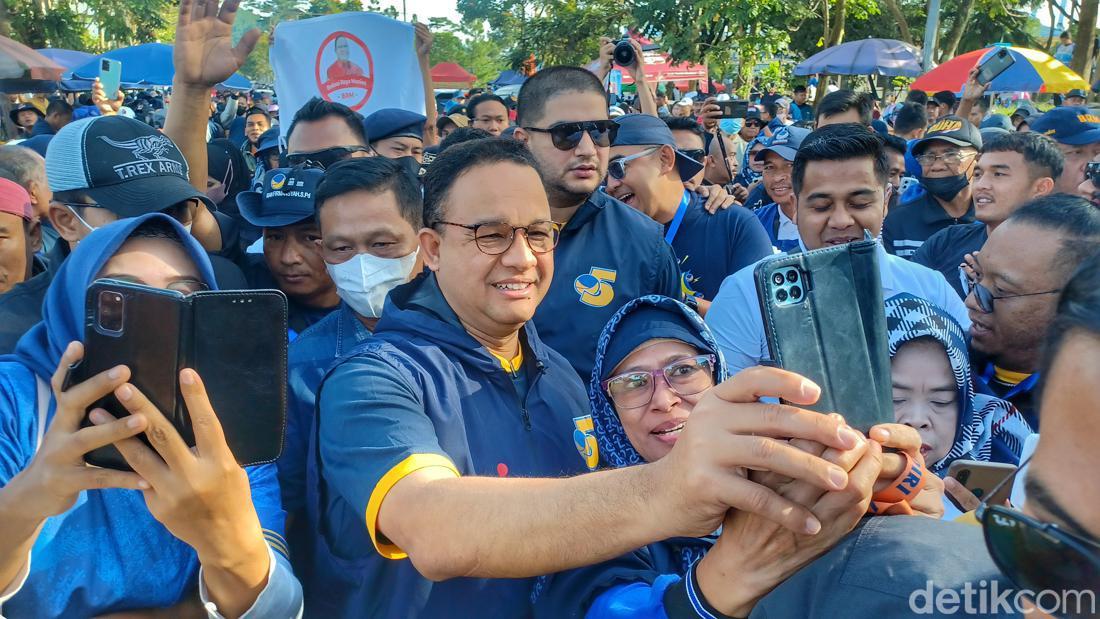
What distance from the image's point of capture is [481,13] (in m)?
63.8

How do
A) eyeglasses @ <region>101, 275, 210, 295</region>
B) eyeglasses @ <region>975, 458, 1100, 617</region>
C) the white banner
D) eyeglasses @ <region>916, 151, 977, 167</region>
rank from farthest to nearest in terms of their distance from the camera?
the white banner, eyeglasses @ <region>916, 151, 977, 167</region>, eyeglasses @ <region>101, 275, 210, 295</region>, eyeglasses @ <region>975, 458, 1100, 617</region>

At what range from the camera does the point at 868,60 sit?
1870 centimetres

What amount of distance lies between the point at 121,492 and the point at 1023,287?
272 cm

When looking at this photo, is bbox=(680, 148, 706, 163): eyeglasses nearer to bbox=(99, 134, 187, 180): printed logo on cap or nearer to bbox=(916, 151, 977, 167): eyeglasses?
bbox=(916, 151, 977, 167): eyeglasses

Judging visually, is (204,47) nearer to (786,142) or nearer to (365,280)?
(365,280)

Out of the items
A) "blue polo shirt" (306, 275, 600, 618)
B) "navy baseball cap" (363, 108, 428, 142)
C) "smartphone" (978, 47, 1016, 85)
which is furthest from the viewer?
"smartphone" (978, 47, 1016, 85)

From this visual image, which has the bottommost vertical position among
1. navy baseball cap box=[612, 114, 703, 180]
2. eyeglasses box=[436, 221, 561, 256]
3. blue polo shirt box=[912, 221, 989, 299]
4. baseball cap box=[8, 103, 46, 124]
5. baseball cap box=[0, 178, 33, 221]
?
baseball cap box=[8, 103, 46, 124]

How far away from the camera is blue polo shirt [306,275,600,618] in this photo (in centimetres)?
178

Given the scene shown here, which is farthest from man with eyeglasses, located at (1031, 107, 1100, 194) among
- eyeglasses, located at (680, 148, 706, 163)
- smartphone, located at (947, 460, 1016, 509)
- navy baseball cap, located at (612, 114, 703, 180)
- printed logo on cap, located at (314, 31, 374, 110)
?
smartphone, located at (947, 460, 1016, 509)

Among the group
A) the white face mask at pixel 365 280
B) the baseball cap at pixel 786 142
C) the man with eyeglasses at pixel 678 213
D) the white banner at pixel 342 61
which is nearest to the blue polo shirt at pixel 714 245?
the man with eyeglasses at pixel 678 213

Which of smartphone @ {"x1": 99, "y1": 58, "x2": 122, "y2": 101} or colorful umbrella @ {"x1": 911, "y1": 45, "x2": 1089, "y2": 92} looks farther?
colorful umbrella @ {"x1": 911, "y1": 45, "x2": 1089, "y2": 92}

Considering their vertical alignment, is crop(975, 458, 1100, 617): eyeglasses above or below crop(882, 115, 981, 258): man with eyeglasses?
above

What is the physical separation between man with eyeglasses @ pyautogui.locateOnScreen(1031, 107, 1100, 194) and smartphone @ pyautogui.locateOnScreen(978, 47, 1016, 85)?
665 mm

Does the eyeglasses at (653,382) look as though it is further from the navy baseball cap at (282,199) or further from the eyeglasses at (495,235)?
the navy baseball cap at (282,199)
